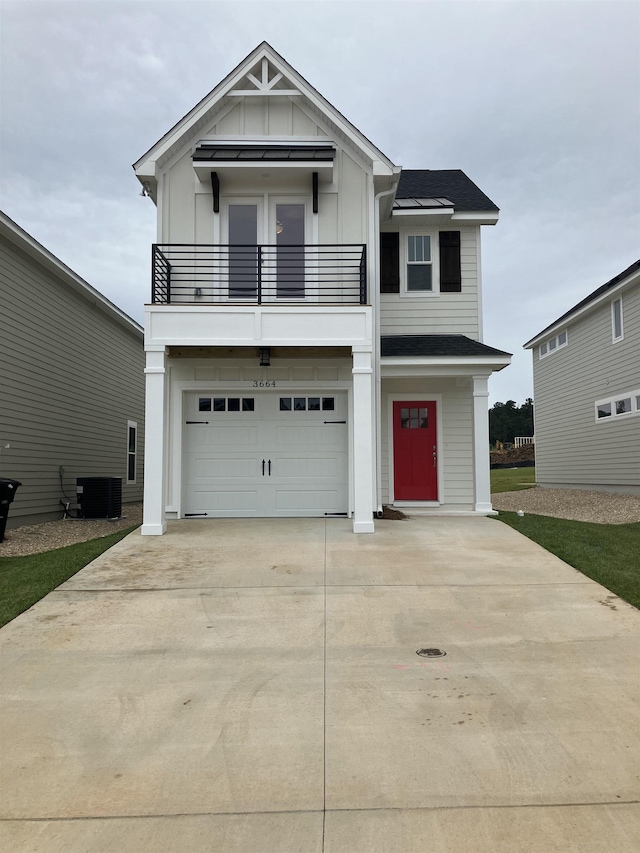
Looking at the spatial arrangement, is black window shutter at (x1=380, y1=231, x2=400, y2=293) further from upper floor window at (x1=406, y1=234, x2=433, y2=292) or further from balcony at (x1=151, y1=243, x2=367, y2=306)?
balcony at (x1=151, y1=243, x2=367, y2=306)

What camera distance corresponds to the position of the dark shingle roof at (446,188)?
13.3 m

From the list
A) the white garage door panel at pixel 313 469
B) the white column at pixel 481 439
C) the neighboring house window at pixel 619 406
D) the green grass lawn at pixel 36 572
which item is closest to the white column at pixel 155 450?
the green grass lawn at pixel 36 572

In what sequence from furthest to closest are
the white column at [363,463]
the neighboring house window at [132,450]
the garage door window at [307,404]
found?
1. the neighboring house window at [132,450]
2. the garage door window at [307,404]
3. the white column at [363,463]

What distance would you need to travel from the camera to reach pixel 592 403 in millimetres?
19734

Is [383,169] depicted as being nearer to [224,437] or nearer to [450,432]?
[450,432]

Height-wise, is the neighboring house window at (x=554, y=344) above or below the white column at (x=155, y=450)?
above

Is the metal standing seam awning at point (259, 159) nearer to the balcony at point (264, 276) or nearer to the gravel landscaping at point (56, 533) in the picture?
the balcony at point (264, 276)

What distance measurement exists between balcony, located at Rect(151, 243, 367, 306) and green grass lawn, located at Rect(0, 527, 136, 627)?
448 centimetres

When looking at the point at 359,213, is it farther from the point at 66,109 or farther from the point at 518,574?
the point at 66,109

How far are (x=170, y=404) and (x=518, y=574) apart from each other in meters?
6.77

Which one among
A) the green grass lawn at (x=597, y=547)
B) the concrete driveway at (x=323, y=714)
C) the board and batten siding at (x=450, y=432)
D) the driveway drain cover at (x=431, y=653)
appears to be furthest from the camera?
the board and batten siding at (x=450, y=432)

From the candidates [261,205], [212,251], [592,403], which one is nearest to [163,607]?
[212,251]

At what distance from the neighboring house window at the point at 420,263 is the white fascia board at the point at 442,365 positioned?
6.64 ft

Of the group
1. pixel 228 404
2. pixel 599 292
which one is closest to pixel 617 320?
pixel 599 292
